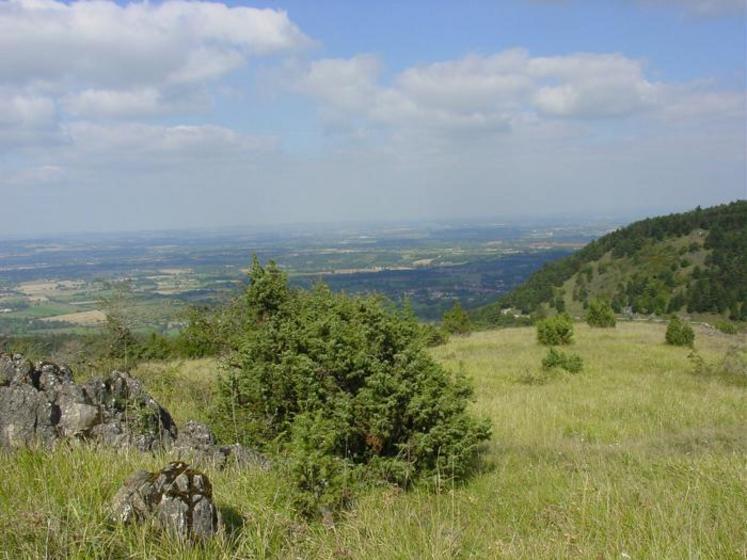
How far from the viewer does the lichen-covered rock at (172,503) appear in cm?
290

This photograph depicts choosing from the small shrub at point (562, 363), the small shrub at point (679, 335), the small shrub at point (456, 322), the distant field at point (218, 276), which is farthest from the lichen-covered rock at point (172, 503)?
the small shrub at point (456, 322)

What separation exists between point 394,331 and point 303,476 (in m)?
2.46

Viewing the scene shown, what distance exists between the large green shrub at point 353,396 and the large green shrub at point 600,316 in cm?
2588

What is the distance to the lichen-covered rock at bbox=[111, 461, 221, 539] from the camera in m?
2.90

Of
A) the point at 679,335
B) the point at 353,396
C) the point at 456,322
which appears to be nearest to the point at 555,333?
the point at 679,335

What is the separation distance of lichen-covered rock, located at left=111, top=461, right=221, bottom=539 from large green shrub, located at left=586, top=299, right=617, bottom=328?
29.7m

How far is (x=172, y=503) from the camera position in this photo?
292 cm

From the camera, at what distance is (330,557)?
2.88m

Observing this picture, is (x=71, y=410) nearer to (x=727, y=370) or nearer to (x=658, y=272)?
(x=727, y=370)

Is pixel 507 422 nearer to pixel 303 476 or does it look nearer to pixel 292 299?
pixel 292 299

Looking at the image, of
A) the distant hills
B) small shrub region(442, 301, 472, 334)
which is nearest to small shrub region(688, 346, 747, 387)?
small shrub region(442, 301, 472, 334)

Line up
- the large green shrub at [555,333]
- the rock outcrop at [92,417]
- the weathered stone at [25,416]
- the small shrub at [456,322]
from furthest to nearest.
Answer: the small shrub at [456,322]
the large green shrub at [555,333]
the rock outcrop at [92,417]
the weathered stone at [25,416]

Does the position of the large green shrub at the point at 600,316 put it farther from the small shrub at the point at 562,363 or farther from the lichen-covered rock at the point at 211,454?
the lichen-covered rock at the point at 211,454

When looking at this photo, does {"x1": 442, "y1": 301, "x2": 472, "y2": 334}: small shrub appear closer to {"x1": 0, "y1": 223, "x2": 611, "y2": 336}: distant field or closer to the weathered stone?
{"x1": 0, "y1": 223, "x2": 611, "y2": 336}: distant field
